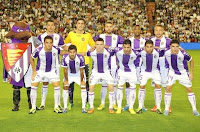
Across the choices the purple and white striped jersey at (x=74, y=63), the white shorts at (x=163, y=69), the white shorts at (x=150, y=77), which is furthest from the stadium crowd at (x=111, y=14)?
the white shorts at (x=150, y=77)

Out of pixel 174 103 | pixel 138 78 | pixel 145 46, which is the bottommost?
Result: pixel 174 103

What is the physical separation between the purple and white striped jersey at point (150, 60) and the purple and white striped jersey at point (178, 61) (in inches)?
11.2

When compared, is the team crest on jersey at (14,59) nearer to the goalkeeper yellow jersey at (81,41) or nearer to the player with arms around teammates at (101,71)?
the goalkeeper yellow jersey at (81,41)

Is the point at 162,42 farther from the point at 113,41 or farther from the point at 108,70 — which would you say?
the point at 108,70

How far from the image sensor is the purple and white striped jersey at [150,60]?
30.9 ft

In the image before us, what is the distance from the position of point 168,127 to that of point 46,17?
920 inches

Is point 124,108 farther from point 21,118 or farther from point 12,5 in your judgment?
point 12,5

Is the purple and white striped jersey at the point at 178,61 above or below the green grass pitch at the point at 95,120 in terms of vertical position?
above

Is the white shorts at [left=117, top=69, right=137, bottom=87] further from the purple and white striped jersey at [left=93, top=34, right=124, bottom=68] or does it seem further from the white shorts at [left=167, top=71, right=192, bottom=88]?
the white shorts at [left=167, top=71, right=192, bottom=88]

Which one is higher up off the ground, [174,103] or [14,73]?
[14,73]

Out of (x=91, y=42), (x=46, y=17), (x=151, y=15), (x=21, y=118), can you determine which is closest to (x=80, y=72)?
(x=91, y=42)

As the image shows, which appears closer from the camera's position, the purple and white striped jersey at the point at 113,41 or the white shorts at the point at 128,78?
the white shorts at the point at 128,78

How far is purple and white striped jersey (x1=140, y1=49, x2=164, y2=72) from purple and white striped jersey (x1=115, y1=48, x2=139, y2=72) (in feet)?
0.52

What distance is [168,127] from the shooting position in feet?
26.2
